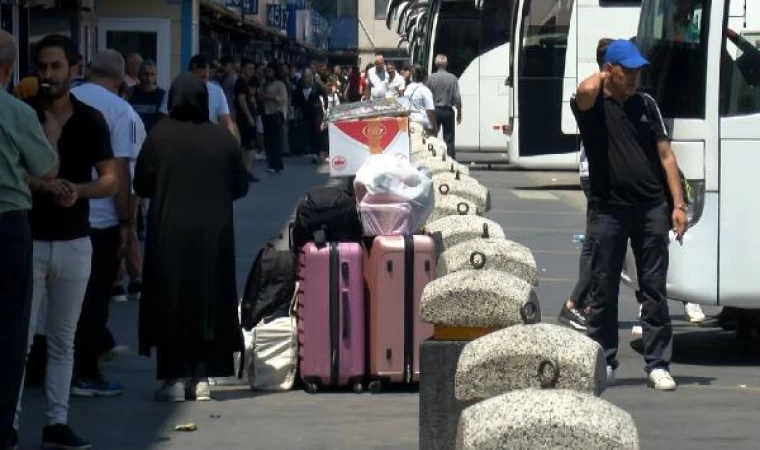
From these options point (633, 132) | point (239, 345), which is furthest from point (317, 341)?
point (633, 132)

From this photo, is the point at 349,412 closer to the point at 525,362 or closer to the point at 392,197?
the point at 392,197

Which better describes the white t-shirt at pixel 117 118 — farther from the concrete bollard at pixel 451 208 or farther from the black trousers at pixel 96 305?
the concrete bollard at pixel 451 208

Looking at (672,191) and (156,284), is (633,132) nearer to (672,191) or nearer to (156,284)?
(672,191)

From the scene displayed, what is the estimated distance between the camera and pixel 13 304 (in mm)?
7367

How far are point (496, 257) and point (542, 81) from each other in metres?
19.6

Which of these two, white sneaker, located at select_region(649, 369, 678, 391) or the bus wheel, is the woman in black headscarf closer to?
white sneaker, located at select_region(649, 369, 678, 391)

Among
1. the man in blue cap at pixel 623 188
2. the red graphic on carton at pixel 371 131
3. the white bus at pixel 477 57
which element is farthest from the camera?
the white bus at pixel 477 57

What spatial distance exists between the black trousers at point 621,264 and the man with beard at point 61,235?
9.67 feet

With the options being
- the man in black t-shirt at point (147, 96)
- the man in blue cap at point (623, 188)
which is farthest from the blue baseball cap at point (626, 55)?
the man in black t-shirt at point (147, 96)

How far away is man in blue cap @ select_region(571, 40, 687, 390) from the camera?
9789mm

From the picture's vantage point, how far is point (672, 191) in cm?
982

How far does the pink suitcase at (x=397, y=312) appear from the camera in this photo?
10.0 meters

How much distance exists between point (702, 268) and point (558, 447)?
664 centimetres

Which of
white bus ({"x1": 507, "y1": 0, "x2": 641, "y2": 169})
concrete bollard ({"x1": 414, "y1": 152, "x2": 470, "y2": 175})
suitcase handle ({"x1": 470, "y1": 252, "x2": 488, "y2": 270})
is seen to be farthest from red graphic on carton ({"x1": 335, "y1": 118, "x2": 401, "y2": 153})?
white bus ({"x1": 507, "y1": 0, "x2": 641, "y2": 169})
